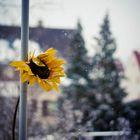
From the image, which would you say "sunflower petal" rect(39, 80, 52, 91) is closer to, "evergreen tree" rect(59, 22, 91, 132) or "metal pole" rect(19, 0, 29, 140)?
"metal pole" rect(19, 0, 29, 140)

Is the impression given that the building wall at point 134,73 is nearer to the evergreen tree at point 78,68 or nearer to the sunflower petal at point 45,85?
the evergreen tree at point 78,68

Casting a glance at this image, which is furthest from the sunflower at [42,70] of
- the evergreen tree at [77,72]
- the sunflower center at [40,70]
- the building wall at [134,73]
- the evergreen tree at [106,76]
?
the building wall at [134,73]

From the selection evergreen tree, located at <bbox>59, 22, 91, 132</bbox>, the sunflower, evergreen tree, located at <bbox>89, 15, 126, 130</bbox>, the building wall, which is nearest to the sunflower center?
the sunflower

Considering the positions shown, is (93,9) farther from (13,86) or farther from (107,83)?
(13,86)

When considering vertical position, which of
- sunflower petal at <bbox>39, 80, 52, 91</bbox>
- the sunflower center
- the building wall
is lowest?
the building wall

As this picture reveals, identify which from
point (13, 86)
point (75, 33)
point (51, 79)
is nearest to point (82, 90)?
point (75, 33)

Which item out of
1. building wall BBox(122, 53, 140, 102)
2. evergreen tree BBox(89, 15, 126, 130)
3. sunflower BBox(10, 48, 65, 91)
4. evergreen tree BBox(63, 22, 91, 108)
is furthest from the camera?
building wall BBox(122, 53, 140, 102)

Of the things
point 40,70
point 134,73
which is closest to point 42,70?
point 40,70
